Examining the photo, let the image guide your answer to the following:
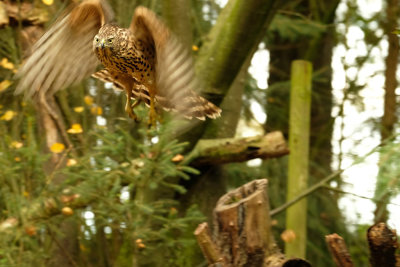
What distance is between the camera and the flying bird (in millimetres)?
2717

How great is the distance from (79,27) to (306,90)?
202 cm

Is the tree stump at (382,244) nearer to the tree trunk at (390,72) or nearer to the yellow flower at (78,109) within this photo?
the yellow flower at (78,109)

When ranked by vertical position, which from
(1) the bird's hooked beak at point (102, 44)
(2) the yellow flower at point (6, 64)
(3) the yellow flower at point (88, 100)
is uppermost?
(2) the yellow flower at point (6, 64)

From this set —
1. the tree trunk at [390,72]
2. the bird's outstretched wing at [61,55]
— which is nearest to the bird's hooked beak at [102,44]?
the bird's outstretched wing at [61,55]

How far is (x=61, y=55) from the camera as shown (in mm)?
3281

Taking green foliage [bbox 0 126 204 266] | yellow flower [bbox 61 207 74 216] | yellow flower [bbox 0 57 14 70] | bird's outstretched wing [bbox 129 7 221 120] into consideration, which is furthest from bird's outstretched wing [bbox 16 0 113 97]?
yellow flower [bbox 0 57 14 70]

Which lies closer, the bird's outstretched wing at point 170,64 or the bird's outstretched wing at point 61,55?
the bird's outstretched wing at point 170,64

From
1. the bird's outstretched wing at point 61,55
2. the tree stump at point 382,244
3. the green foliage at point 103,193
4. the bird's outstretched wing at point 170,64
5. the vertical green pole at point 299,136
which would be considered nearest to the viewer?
the tree stump at point 382,244

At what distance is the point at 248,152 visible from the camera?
4.21m

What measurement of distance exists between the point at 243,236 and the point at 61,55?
142 cm

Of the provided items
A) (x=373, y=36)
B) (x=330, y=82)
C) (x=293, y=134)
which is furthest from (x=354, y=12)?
(x=293, y=134)

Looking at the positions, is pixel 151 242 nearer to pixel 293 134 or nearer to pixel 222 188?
pixel 222 188

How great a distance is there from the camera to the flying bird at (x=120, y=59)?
2.72 meters

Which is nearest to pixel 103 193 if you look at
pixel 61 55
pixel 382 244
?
pixel 61 55
